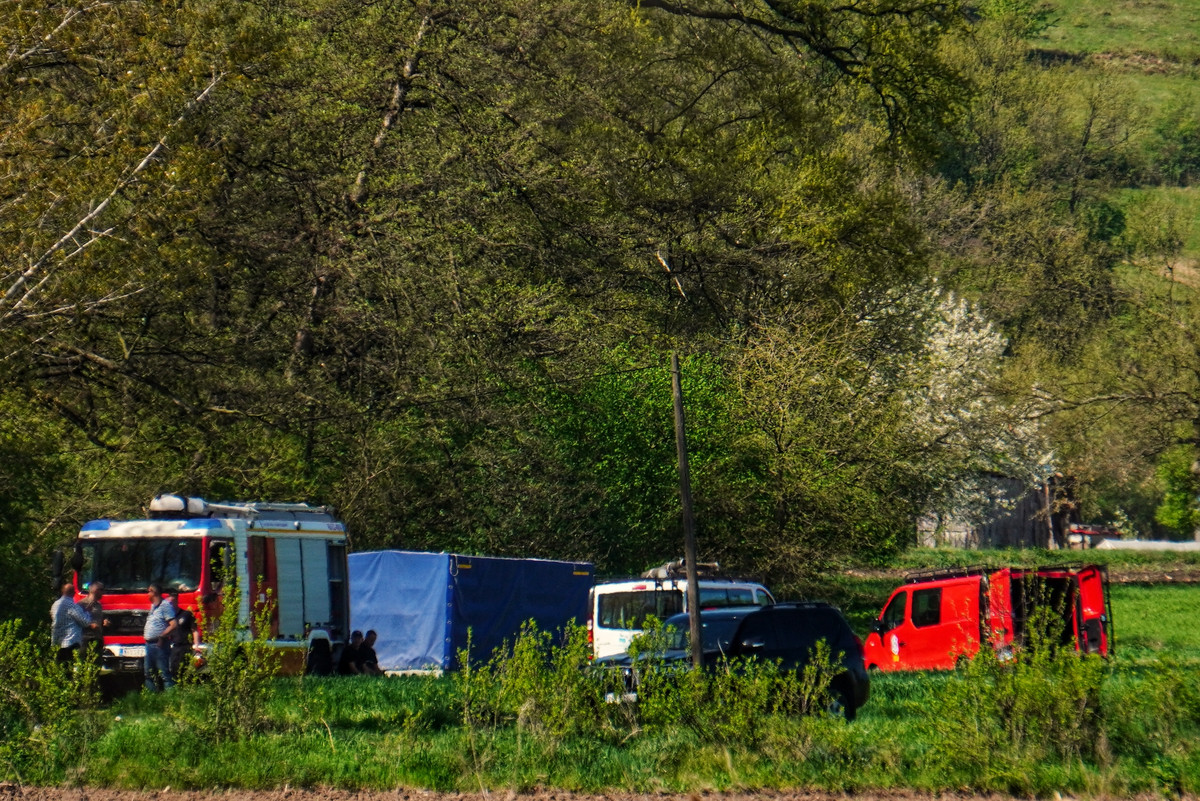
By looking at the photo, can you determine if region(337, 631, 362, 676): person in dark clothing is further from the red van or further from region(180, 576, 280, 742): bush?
region(180, 576, 280, 742): bush

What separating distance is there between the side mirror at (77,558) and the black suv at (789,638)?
7517 mm

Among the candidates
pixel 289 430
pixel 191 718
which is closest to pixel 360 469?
pixel 289 430

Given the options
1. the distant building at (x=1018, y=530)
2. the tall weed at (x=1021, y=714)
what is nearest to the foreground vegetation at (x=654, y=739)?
the tall weed at (x=1021, y=714)

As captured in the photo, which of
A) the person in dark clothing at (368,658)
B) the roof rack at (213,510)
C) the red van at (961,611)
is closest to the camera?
the roof rack at (213,510)

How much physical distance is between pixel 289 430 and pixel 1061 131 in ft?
260

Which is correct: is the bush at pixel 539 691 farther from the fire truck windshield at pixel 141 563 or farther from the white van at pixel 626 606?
the fire truck windshield at pixel 141 563

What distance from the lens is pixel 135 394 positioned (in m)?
21.8

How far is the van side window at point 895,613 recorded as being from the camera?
23.4 metres

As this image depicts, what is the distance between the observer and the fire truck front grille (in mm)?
17828

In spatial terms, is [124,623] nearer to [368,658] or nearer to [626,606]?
[368,658]

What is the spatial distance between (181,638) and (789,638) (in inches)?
297

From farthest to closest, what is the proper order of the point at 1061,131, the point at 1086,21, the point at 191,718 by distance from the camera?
the point at 1086,21, the point at 1061,131, the point at 191,718

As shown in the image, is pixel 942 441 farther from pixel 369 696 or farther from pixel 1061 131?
pixel 1061 131

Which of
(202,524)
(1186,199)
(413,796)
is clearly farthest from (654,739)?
(1186,199)
